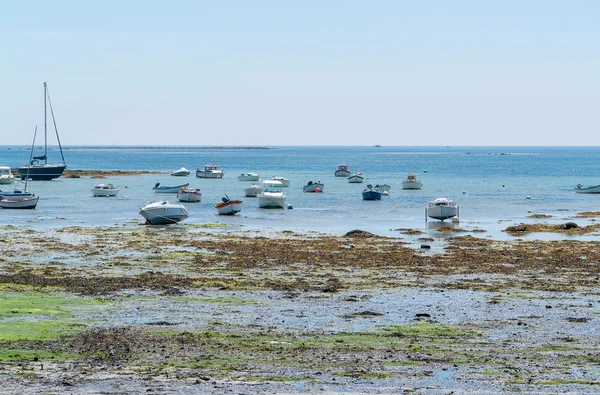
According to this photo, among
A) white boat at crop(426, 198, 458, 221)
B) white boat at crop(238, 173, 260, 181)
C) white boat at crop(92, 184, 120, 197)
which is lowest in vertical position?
white boat at crop(238, 173, 260, 181)

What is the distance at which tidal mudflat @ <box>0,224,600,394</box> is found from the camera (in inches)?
723

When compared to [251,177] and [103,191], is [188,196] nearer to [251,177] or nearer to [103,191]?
[103,191]

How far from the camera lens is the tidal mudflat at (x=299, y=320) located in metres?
18.4

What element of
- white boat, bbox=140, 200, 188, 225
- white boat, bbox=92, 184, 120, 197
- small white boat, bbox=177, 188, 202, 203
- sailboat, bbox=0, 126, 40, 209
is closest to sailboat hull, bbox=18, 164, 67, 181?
white boat, bbox=92, 184, 120, 197

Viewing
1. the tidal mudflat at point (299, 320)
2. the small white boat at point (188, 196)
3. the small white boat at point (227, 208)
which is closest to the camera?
the tidal mudflat at point (299, 320)

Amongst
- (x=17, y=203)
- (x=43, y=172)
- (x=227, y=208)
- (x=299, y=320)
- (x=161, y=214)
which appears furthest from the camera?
(x=43, y=172)

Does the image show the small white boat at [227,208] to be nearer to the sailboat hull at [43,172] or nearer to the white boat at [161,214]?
the white boat at [161,214]

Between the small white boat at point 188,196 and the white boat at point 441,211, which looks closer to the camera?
the white boat at point 441,211


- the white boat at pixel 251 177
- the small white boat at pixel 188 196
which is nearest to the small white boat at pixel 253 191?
the small white boat at pixel 188 196

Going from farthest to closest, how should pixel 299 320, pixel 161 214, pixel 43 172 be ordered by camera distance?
pixel 43 172 → pixel 161 214 → pixel 299 320

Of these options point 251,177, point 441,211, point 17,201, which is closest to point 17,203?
point 17,201

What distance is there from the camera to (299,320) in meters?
24.9

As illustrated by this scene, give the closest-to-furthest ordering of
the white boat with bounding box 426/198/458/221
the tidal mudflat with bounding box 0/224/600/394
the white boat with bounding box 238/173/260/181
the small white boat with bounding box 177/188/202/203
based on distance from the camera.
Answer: the tidal mudflat with bounding box 0/224/600/394
the white boat with bounding box 426/198/458/221
the small white boat with bounding box 177/188/202/203
the white boat with bounding box 238/173/260/181

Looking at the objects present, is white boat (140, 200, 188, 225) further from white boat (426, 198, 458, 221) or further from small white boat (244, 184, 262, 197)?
small white boat (244, 184, 262, 197)
